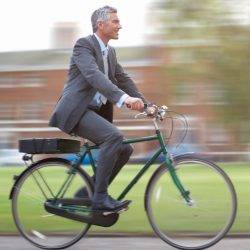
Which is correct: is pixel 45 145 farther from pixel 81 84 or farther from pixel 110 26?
pixel 110 26

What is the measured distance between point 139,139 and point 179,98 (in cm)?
1643

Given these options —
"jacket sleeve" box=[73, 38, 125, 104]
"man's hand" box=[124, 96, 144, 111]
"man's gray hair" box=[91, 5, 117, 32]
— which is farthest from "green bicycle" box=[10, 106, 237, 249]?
"man's gray hair" box=[91, 5, 117, 32]

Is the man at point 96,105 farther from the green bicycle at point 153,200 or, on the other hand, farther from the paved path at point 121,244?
the paved path at point 121,244

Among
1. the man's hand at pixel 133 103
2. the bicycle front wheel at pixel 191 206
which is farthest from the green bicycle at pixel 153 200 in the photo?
the man's hand at pixel 133 103

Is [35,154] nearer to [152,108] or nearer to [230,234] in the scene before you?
[152,108]

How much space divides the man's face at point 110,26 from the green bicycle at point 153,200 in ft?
2.05

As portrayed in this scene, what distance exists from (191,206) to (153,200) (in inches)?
10.6

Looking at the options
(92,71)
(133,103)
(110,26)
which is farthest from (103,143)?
(110,26)

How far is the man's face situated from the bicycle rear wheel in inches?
38.6

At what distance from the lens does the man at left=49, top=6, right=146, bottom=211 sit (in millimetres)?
5047

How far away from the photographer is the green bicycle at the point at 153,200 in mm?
5059

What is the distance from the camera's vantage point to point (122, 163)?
5285 millimetres

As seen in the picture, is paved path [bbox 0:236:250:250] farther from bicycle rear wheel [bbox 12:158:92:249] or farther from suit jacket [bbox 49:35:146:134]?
suit jacket [bbox 49:35:146:134]

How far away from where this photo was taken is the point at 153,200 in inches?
203
